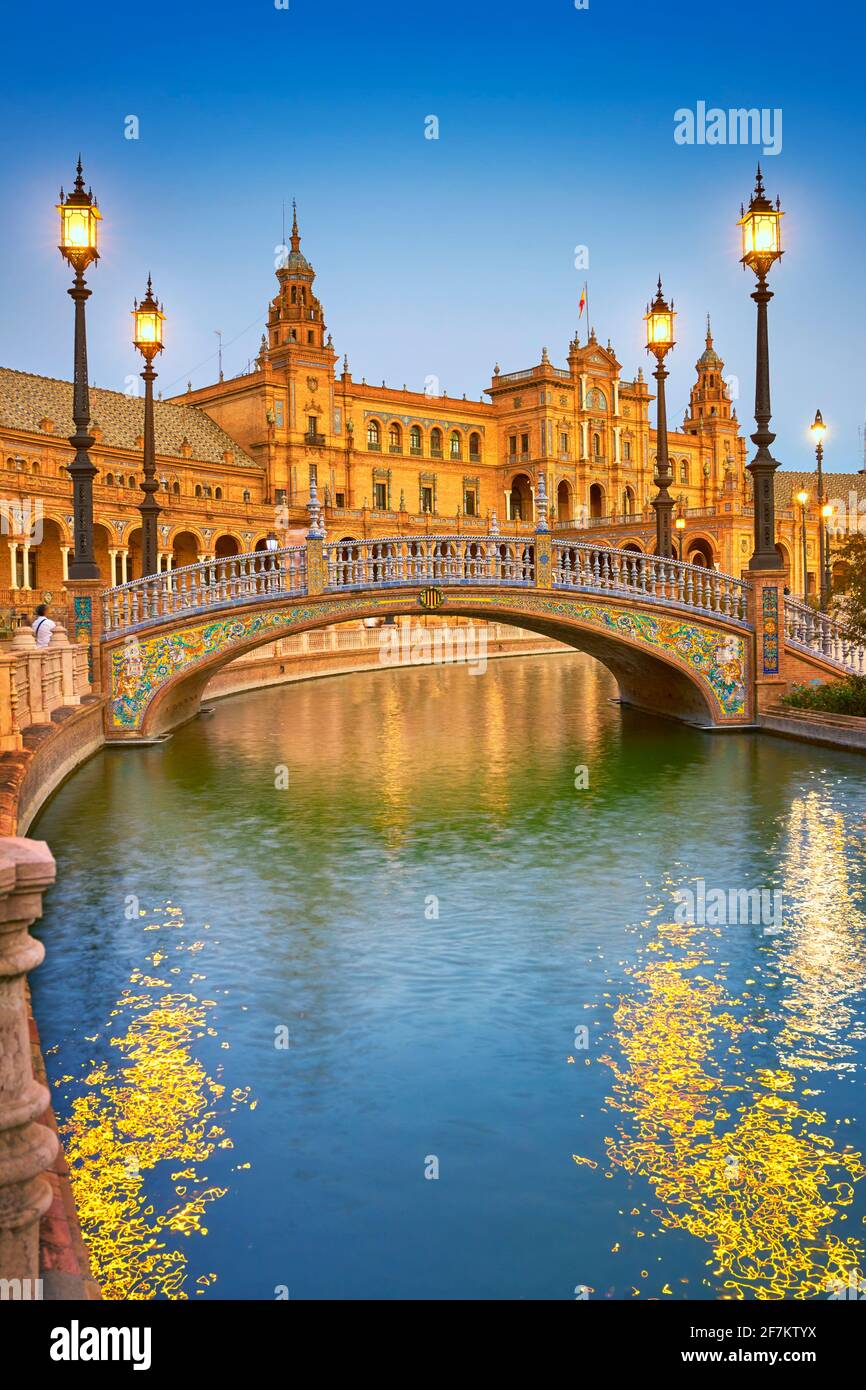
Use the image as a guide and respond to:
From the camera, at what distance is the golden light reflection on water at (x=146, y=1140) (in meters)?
4.67

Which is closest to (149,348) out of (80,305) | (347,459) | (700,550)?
(80,305)

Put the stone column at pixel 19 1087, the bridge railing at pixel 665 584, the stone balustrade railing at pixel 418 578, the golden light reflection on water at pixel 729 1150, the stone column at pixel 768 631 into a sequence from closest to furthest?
the stone column at pixel 19 1087 < the golden light reflection on water at pixel 729 1150 < the stone balustrade railing at pixel 418 578 < the stone column at pixel 768 631 < the bridge railing at pixel 665 584

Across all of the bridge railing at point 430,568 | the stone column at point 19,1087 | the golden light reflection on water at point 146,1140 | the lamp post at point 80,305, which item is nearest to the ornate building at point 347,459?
the bridge railing at point 430,568

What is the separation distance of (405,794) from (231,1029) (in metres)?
8.33

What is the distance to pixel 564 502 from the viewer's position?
254 feet

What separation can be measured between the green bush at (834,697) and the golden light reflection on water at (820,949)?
5.97 meters

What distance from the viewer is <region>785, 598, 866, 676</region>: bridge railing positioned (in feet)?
66.0

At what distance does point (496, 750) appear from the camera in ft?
63.7

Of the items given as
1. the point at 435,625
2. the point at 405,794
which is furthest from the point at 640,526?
the point at 405,794

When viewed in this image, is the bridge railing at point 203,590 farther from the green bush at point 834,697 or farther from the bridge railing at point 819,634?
the bridge railing at point 819,634

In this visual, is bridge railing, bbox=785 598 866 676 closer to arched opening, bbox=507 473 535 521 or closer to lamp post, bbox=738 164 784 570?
lamp post, bbox=738 164 784 570

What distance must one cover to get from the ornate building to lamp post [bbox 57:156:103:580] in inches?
754

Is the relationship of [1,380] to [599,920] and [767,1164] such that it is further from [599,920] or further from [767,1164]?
[767,1164]

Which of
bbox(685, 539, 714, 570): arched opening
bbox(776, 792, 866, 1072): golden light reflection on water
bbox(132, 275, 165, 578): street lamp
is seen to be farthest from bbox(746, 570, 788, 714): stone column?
bbox(685, 539, 714, 570): arched opening
